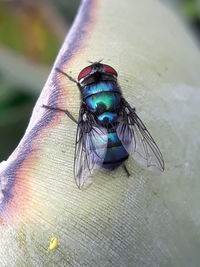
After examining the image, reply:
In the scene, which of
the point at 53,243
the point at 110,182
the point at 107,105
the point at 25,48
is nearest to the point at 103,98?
the point at 107,105

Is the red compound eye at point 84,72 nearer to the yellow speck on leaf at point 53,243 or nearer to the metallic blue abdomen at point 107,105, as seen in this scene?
the metallic blue abdomen at point 107,105

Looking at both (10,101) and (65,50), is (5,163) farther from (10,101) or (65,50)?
(10,101)

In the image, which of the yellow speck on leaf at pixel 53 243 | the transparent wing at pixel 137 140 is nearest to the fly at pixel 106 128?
the transparent wing at pixel 137 140

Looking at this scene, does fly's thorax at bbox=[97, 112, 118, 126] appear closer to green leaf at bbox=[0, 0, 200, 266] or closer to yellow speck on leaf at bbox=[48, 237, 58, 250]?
green leaf at bbox=[0, 0, 200, 266]

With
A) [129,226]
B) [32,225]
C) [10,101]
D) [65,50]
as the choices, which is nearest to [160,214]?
[129,226]

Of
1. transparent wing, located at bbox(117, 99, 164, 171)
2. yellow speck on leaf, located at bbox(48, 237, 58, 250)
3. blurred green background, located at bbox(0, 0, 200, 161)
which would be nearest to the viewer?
yellow speck on leaf, located at bbox(48, 237, 58, 250)

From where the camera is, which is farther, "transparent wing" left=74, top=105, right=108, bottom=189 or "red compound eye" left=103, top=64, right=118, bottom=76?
"red compound eye" left=103, top=64, right=118, bottom=76

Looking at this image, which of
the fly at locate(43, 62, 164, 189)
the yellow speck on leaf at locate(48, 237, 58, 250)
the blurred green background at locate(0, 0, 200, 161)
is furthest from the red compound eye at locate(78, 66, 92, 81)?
the blurred green background at locate(0, 0, 200, 161)
